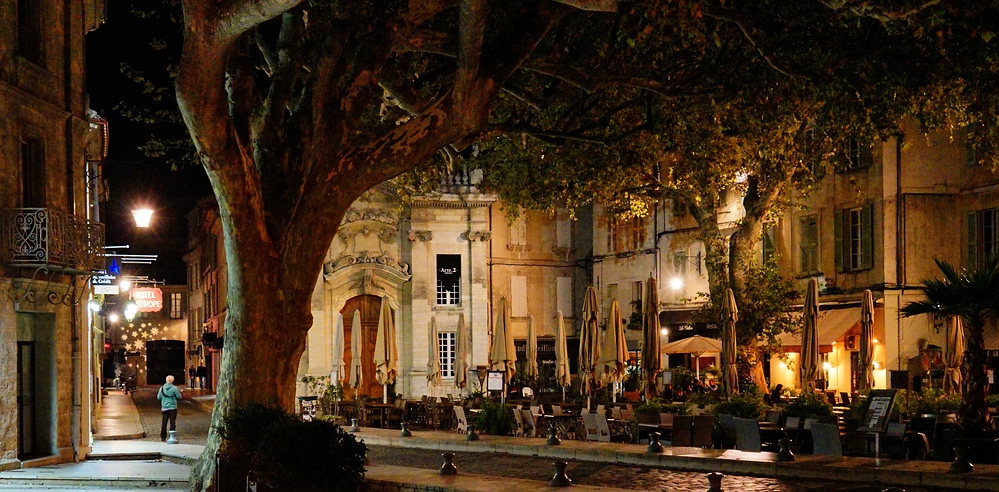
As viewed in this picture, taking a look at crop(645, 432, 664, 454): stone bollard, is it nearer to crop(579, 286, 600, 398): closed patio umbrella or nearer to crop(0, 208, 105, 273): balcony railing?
crop(579, 286, 600, 398): closed patio umbrella

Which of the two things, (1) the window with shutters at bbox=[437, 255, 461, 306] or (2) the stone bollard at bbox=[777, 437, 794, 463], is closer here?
(2) the stone bollard at bbox=[777, 437, 794, 463]

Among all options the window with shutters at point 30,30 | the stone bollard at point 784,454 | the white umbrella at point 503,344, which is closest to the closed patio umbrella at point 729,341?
the white umbrella at point 503,344

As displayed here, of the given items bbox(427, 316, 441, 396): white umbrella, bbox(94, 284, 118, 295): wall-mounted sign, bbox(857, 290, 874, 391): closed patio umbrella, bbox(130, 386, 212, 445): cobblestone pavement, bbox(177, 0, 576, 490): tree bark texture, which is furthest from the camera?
bbox(427, 316, 441, 396): white umbrella

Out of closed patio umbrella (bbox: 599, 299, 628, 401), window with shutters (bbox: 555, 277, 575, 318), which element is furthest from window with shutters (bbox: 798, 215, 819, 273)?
window with shutters (bbox: 555, 277, 575, 318)

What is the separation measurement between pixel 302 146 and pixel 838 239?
2494cm

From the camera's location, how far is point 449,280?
44875 millimetres

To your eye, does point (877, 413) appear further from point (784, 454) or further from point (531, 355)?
point (531, 355)

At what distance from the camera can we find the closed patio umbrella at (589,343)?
27.3 m

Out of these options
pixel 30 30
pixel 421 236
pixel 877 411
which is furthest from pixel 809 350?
pixel 421 236

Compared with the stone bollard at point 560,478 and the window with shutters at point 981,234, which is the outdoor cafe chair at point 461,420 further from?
the window with shutters at point 981,234

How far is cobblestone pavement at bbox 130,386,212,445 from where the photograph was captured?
1114 inches

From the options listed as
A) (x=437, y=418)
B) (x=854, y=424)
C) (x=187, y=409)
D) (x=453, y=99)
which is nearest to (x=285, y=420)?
(x=453, y=99)

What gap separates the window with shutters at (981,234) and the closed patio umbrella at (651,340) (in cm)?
1154

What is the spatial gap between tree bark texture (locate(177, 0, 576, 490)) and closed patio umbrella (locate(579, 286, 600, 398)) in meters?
12.2
